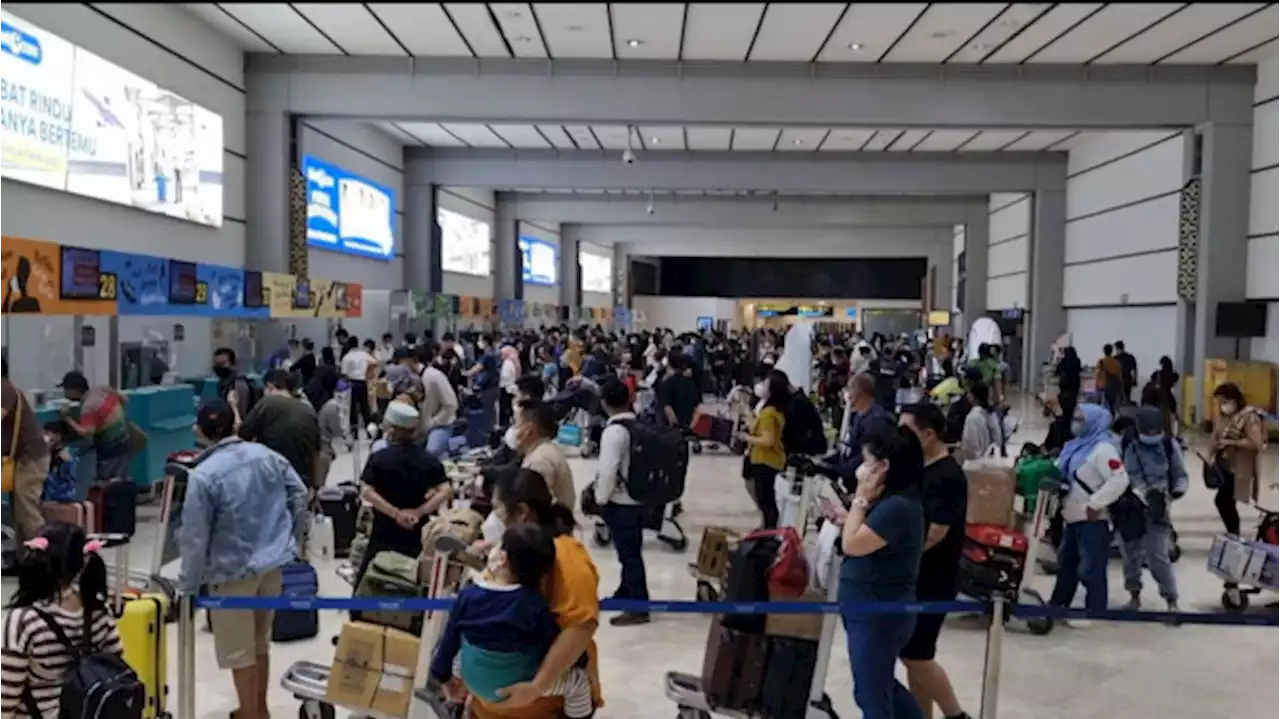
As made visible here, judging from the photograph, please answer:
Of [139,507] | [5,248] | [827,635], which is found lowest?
[139,507]

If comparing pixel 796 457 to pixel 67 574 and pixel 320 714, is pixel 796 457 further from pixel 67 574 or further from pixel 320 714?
pixel 67 574

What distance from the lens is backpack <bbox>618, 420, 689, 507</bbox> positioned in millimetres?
6352

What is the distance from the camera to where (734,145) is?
23.9 metres

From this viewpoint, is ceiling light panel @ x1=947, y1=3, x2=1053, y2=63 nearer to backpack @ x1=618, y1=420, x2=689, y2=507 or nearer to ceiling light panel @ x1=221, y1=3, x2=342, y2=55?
ceiling light panel @ x1=221, y1=3, x2=342, y2=55

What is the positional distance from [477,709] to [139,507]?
25.7ft

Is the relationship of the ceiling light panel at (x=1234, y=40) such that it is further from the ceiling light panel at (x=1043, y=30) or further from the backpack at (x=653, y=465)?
the backpack at (x=653, y=465)

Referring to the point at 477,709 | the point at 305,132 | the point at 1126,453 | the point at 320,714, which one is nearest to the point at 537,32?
the point at 305,132

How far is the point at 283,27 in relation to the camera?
14.6m

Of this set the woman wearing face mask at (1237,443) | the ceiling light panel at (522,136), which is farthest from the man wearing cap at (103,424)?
the ceiling light panel at (522,136)

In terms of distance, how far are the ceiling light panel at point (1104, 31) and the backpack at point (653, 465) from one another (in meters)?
9.95

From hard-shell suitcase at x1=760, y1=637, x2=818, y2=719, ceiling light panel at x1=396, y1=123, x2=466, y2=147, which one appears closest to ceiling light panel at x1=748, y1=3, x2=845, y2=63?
ceiling light panel at x1=396, y1=123, x2=466, y2=147

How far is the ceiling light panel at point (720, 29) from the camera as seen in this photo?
1370 cm

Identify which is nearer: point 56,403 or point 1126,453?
point 1126,453

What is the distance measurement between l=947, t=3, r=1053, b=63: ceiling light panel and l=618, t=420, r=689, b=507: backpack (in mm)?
9345
